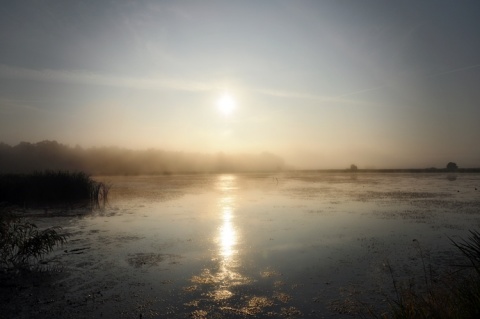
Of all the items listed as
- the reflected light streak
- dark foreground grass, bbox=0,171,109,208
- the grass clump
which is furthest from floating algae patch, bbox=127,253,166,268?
dark foreground grass, bbox=0,171,109,208

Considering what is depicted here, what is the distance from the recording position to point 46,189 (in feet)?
81.8

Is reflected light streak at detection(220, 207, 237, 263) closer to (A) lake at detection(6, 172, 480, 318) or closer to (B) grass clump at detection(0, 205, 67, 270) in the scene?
(A) lake at detection(6, 172, 480, 318)

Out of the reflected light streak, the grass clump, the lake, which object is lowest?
the reflected light streak

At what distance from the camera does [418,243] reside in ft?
36.7

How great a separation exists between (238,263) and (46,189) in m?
21.5

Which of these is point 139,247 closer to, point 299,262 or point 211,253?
point 211,253

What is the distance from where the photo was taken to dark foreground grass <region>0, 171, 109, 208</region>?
23.3m

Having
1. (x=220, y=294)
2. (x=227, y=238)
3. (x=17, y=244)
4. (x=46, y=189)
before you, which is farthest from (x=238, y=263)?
(x=46, y=189)

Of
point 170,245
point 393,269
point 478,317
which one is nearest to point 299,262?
point 393,269

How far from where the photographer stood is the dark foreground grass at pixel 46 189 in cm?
2327

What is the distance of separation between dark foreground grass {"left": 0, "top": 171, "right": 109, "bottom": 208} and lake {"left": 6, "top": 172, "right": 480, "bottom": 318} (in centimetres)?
762

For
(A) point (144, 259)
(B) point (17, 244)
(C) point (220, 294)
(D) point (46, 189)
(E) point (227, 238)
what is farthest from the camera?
(D) point (46, 189)

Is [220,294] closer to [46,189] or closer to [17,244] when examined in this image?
[17,244]

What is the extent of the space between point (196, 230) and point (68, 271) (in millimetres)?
6212
